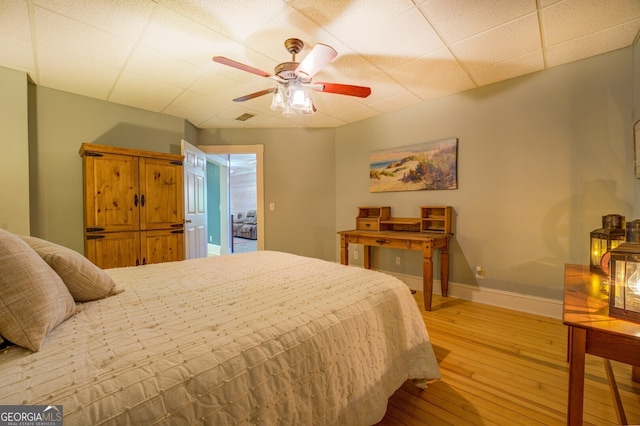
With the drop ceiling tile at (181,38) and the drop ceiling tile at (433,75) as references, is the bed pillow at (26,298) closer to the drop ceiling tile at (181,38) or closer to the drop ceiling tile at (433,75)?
the drop ceiling tile at (181,38)

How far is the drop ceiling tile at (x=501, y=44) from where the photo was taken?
1901 mm

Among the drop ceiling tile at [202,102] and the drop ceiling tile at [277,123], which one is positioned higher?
the drop ceiling tile at [277,123]

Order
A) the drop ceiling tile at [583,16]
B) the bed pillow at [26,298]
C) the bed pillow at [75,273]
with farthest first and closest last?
the drop ceiling tile at [583,16]
the bed pillow at [75,273]
the bed pillow at [26,298]

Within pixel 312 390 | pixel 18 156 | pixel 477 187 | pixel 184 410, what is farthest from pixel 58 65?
pixel 477 187

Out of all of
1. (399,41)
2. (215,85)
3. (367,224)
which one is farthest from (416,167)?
(215,85)

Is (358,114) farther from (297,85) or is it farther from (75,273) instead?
(75,273)

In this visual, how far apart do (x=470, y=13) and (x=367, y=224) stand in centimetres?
247

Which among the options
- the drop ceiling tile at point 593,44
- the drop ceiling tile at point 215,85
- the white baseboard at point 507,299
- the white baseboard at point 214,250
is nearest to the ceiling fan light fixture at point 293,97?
the drop ceiling tile at point 215,85

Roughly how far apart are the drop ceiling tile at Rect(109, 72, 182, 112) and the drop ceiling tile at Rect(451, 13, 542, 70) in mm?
2805

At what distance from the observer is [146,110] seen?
3459 millimetres

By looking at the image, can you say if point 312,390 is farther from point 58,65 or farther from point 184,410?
point 58,65

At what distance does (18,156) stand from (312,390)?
133 inches

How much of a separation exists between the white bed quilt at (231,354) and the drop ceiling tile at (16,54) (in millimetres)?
2068

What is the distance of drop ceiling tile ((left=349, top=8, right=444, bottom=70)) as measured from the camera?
185 centimetres
